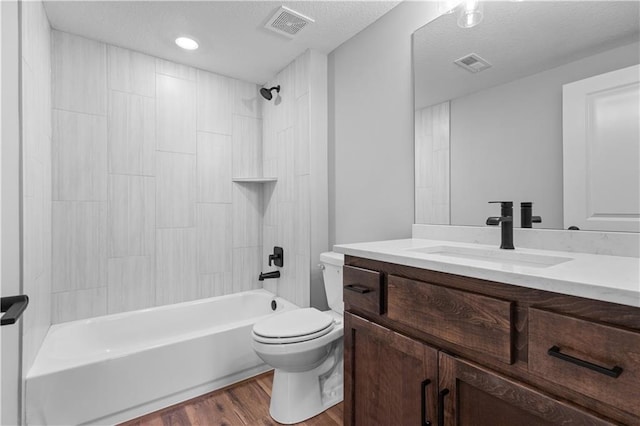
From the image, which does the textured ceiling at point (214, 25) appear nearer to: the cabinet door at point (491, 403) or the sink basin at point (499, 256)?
the sink basin at point (499, 256)

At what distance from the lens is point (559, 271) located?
0.79m

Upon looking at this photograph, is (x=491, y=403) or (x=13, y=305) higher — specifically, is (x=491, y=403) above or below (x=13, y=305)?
below

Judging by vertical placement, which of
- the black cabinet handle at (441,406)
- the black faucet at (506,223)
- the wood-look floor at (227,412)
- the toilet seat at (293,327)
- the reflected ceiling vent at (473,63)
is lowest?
the wood-look floor at (227,412)

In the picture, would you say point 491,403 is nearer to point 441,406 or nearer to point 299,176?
point 441,406

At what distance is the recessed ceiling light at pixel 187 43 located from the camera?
215cm

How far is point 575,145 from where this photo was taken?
118 cm

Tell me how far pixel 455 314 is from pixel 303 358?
1024 mm

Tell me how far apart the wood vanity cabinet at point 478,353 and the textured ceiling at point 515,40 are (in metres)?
1.01

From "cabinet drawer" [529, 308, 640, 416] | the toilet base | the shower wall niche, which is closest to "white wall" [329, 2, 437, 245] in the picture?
the shower wall niche

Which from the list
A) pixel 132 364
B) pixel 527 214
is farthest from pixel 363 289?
pixel 132 364

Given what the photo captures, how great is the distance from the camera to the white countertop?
0.65 m

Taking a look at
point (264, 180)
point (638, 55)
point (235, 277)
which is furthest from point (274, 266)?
point (638, 55)

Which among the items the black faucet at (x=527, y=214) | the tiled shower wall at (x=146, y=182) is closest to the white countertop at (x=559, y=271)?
the black faucet at (x=527, y=214)

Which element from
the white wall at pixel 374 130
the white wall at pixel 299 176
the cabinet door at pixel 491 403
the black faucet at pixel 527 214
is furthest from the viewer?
the white wall at pixel 299 176
